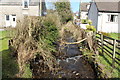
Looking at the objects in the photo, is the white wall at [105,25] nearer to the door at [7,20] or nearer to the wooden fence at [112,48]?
the wooden fence at [112,48]

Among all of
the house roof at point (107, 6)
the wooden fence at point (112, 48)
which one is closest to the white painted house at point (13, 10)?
the house roof at point (107, 6)

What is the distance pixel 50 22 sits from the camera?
8.03m

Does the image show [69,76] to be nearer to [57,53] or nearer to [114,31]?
[57,53]

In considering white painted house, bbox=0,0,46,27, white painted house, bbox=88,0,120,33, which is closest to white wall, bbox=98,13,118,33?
white painted house, bbox=88,0,120,33

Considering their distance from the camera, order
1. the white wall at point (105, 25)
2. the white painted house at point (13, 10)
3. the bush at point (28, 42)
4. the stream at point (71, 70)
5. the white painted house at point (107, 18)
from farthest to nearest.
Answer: the white painted house at point (13, 10) < the white wall at point (105, 25) < the white painted house at point (107, 18) < the stream at point (71, 70) < the bush at point (28, 42)

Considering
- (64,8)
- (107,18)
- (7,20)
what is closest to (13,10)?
(7,20)

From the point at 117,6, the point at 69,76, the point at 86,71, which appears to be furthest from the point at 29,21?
the point at 117,6

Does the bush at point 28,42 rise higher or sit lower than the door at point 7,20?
lower

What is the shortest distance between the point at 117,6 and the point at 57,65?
54.7 ft

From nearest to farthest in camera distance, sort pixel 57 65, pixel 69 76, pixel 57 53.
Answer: pixel 69 76 → pixel 57 65 → pixel 57 53

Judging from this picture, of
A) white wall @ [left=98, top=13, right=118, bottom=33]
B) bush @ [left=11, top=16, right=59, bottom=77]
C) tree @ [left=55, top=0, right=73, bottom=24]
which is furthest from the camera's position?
tree @ [left=55, top=0, right=73, bottom=24]

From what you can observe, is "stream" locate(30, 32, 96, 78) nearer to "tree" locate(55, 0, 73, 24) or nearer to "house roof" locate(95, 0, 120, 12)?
Result: "house roof" locate(95, 0, 120, 12)

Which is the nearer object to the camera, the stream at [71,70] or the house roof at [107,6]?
the stream at [71,70]

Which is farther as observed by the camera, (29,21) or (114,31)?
(114,31)
